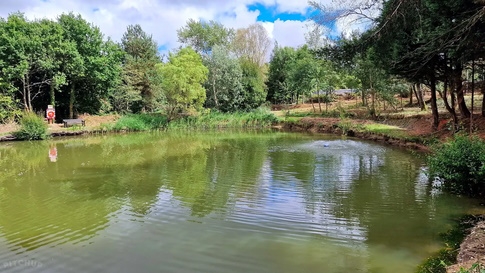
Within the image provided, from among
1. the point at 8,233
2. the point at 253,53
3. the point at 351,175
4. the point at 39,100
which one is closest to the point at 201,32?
the point at 253,53

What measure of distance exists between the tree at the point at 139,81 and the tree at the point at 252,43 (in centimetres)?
1512

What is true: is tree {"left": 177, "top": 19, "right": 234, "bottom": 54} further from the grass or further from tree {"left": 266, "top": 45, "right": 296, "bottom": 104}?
the grass

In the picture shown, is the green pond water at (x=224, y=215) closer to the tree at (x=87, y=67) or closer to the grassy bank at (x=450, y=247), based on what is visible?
the grassy bank at (x=450, y=247)

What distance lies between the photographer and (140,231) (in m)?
5.53

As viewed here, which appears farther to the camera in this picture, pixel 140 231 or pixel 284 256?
pixel 140 231

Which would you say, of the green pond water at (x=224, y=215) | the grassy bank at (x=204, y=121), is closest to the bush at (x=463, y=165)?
the green pond water at (x=224, y=215)

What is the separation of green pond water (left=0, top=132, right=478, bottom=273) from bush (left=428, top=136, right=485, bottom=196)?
1.38ft

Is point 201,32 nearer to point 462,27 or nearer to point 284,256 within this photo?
point 462,27

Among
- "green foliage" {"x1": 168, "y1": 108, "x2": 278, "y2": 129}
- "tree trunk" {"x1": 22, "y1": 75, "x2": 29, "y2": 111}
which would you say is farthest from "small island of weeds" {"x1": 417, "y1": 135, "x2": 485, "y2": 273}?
"tree trunk" {"x1": 22, "y1": 75, "x2": 29, "y2": 111}

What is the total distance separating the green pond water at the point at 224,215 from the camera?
4.49 metres

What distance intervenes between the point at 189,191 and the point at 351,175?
14.6 feet

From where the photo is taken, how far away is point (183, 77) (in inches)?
1000

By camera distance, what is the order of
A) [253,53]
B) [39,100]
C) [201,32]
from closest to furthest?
[39,100] < [201,32] < [253,53]

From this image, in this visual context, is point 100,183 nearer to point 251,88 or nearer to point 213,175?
point 213,175
